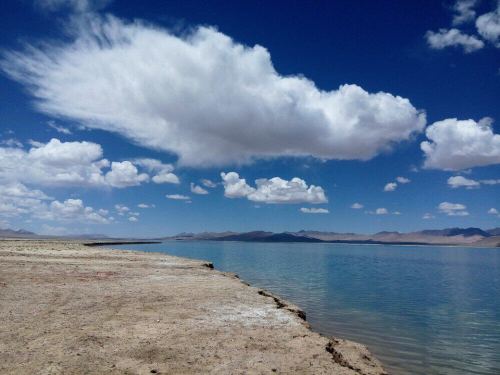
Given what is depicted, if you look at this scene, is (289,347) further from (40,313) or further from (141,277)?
(141,277)

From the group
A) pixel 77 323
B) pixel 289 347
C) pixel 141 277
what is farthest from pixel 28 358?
pixel 141 277

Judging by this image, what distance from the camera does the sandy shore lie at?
11.5 metres

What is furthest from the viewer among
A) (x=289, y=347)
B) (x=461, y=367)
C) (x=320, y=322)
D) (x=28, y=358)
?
(x=320, y=322)

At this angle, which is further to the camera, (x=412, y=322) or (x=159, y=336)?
(x=412, y=322)

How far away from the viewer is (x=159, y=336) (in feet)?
47.0

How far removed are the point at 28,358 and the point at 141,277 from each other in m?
21.1

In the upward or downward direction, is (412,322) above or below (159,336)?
below

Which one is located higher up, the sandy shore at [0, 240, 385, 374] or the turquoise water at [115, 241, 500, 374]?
the sandy shore at [0, 240, 385, 374]

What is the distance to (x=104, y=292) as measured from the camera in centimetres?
2347

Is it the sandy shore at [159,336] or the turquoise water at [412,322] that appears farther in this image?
the turquoise water at [412,322]

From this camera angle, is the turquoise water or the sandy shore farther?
the turquoise water

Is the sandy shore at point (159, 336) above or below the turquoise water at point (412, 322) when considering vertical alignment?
above

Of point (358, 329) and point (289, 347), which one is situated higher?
point (289, 347)

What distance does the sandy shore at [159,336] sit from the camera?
37.6ft
